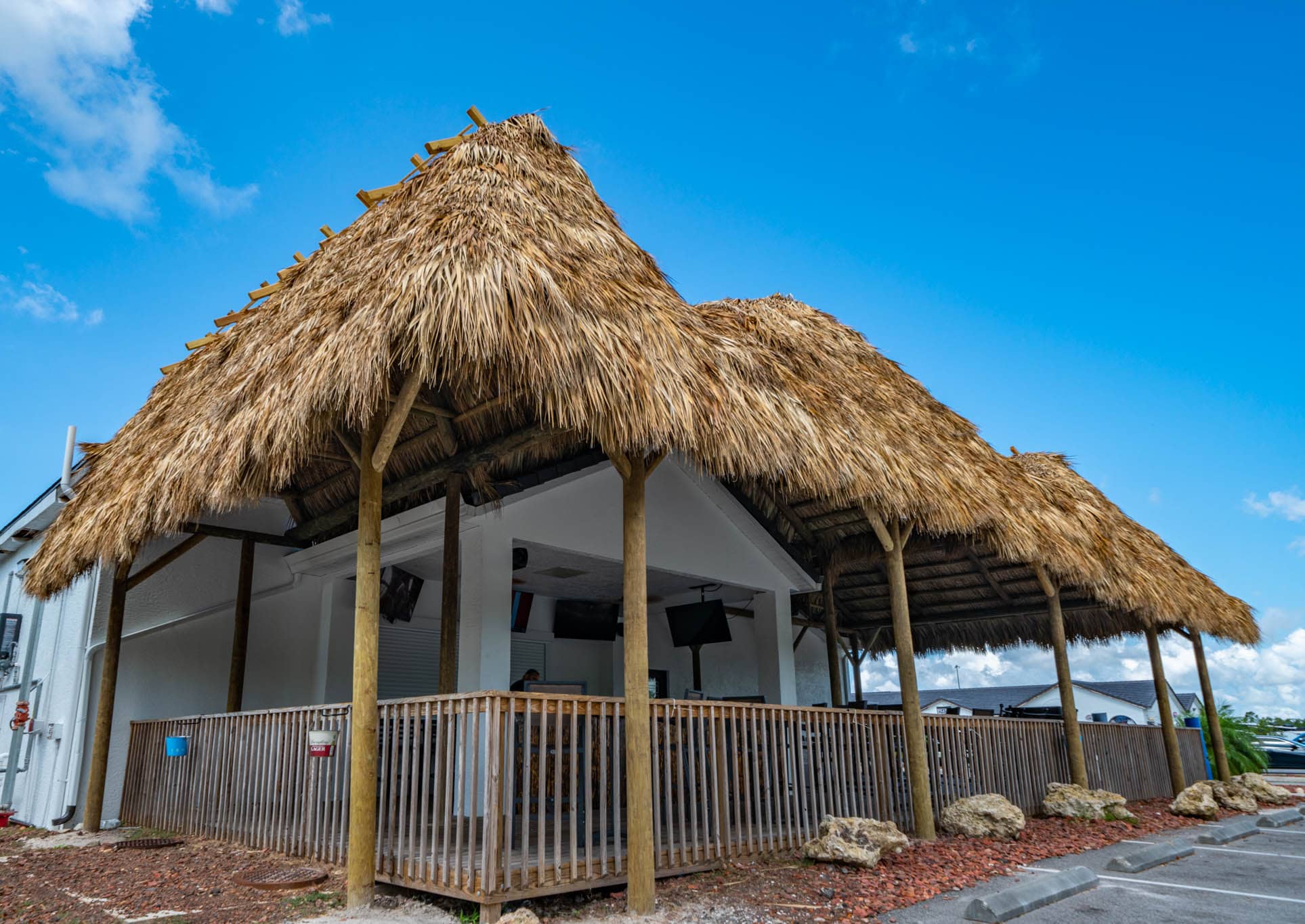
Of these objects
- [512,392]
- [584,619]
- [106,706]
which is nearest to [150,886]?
[106,706]

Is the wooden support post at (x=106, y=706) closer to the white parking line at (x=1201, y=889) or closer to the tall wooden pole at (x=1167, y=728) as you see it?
the white parking line at (x=1201, y=889)

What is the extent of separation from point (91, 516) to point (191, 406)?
4.95ft

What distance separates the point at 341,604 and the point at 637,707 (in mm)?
6191

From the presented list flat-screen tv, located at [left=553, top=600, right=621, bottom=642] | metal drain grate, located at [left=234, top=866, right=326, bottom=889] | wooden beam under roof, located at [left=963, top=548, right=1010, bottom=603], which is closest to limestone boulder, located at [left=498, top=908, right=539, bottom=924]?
metal drain grate, located at [left=234, top=866, right=326, bottom=889]

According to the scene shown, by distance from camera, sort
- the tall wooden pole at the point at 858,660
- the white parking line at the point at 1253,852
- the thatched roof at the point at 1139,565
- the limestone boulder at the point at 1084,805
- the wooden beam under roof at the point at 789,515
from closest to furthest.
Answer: the white parking line at the point at 1253,852
the limestone boulder at the point at 1084,805
the wooden beam under roof at the point at 789,515
the thatched roof at the point at 1139,565
the tall wooden pole at the point at 858,660

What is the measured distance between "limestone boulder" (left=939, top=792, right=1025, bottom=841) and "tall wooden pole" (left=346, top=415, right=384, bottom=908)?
16.5ft

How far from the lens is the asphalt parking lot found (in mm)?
4844

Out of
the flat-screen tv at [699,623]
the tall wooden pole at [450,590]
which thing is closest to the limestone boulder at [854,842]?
the tall wooden pole at [450,590]

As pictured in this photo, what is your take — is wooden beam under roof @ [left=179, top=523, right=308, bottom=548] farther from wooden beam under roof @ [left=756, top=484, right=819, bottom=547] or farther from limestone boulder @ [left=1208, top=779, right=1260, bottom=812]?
limestone boulder @ [left=1208, top=779, right=1260, bottom=812]

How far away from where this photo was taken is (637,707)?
4992 millimetres

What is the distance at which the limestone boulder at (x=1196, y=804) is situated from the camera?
388 inches

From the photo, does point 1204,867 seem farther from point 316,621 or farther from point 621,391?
point 316,621

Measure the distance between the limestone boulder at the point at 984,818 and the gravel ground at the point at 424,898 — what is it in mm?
190

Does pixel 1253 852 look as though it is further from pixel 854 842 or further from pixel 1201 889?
pixel 854 842
